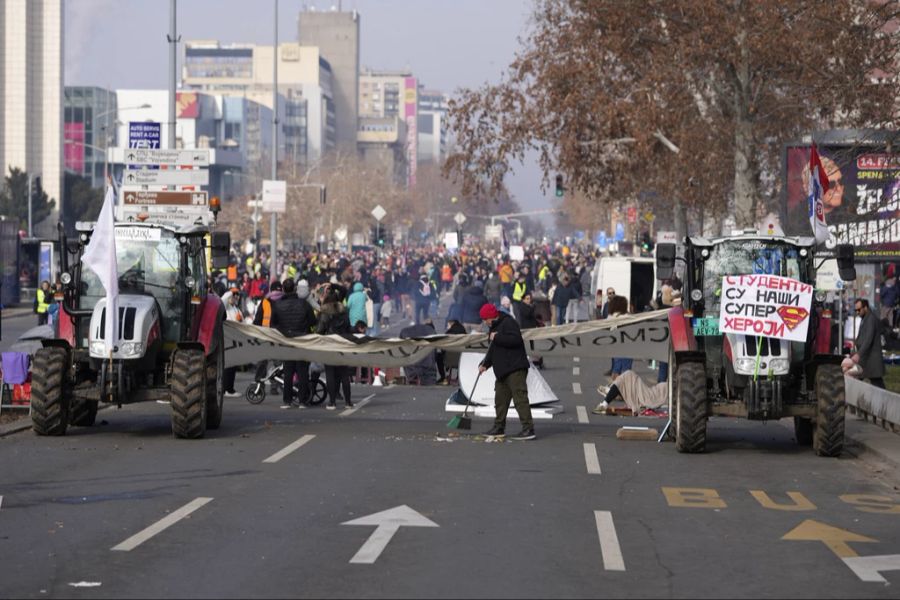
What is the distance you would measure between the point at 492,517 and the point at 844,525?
9.83 ft

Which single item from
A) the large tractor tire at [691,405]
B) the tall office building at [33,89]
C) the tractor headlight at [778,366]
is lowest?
the large tractor tire at [691,405]

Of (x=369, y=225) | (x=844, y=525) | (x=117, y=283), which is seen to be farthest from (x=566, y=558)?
(x=369, y=225)

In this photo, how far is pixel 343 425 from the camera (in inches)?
855

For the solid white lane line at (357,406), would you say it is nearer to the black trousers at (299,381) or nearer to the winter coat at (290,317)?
the black trousers at (299,381)

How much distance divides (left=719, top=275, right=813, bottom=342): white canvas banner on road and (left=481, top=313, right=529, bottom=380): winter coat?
2595 mm

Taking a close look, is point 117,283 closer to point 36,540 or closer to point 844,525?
point 36,540

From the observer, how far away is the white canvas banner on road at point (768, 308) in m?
18.2

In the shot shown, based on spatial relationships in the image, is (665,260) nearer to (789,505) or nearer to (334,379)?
(789,505)

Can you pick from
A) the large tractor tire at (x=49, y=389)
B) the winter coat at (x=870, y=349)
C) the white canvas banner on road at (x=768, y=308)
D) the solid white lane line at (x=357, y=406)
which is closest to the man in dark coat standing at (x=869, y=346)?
the winter coat at (x=870, y=349)

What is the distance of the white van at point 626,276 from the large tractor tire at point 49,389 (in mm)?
26459

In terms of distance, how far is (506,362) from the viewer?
19531 millimetres

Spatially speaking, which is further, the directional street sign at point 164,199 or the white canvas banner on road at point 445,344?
the directional street sign at point 164,199

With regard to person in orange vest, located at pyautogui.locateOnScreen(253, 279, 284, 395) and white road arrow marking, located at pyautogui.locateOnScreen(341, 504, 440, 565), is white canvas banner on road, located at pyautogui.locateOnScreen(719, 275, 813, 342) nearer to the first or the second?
white road arrow marking, located at pyautogui.locateOnScreen(341, 504, 440, 565)

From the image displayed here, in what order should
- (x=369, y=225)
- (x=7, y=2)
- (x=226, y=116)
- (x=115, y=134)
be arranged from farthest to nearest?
(x=226, y=116) → (x=115, y=134) → (x=369, y=225) → (x=7, y=2)
